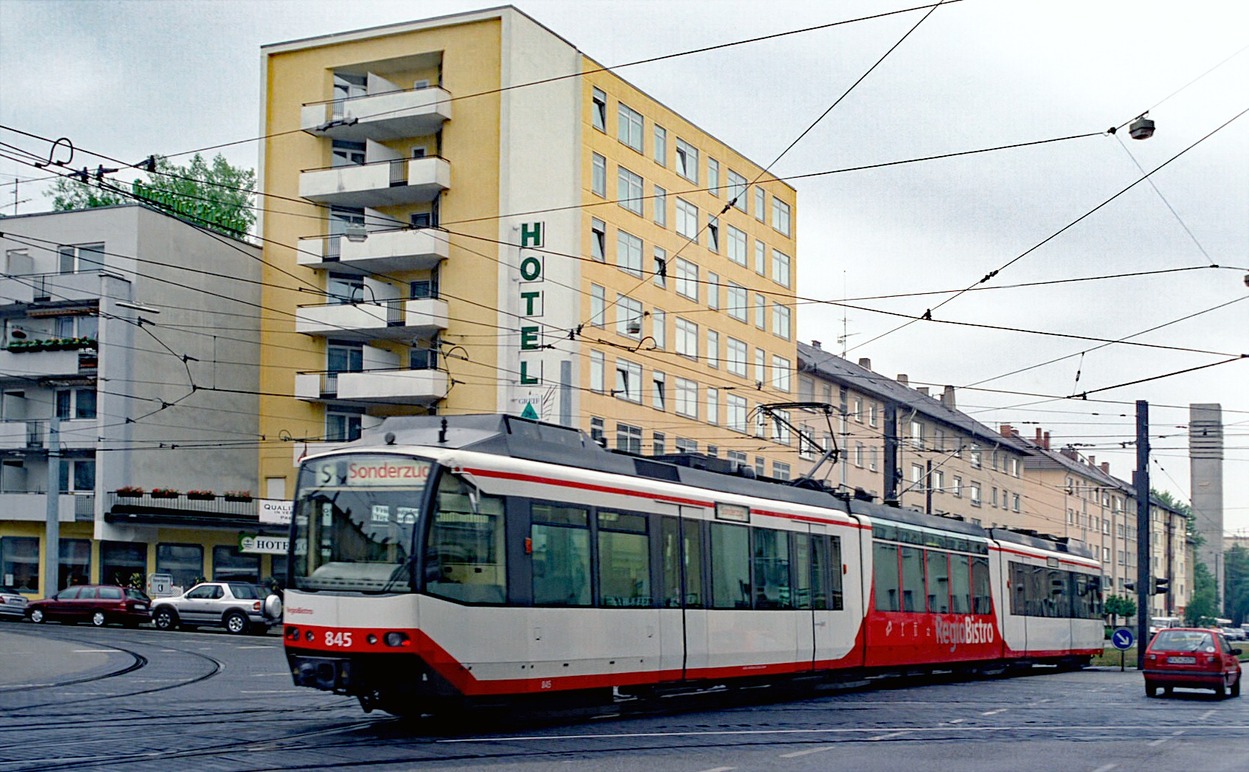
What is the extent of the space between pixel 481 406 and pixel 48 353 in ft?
50.3

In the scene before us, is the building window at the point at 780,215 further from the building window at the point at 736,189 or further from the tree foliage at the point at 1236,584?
the tree foliage at the point at 1236,584

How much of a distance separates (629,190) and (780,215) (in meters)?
12.9

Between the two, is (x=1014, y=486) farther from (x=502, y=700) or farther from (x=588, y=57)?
(x=502, y=700)

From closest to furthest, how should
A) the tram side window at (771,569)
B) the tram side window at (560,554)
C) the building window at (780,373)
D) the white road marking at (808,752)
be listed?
the white road marking at (808,752)
the tram side window at (560,554)
the tram side window at (771,569)
the building window at (780,373)

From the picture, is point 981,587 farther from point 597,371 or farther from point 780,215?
point 780,215

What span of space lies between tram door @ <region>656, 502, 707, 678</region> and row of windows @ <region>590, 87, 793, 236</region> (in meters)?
25.4

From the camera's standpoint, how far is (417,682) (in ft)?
46.4

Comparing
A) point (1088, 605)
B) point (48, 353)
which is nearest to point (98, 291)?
point (48, 353)

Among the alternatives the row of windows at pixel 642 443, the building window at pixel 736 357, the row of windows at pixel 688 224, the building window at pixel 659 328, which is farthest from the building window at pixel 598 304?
the building window at pixel 736 357

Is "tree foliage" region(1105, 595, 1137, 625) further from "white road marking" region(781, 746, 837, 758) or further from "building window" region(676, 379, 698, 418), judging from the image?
"white road marking" region(781, 746, 837, 758)

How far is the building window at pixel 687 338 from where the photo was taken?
5075cm

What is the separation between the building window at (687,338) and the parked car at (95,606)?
19.3m

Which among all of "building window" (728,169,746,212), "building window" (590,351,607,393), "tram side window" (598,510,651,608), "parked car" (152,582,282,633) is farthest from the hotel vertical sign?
"tram side window" (598,510,651,608)

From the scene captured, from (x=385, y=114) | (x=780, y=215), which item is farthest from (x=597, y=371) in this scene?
(x=780, y=215)
